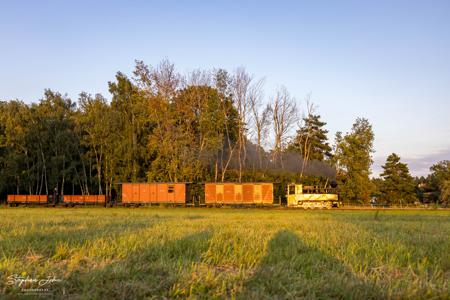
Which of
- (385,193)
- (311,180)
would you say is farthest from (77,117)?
(385,193)

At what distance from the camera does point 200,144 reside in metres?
44.5

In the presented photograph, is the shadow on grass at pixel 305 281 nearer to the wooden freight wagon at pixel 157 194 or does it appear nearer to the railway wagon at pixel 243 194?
the railway wagon at pixel 243 194

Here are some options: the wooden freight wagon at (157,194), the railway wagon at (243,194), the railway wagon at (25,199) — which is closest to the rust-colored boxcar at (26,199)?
the railway wagon at (25,199)

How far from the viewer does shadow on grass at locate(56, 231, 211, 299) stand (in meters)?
3.30

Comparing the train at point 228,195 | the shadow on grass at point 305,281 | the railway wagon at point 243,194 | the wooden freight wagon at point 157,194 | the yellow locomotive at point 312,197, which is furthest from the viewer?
the wooden freight wagon at point 157,194

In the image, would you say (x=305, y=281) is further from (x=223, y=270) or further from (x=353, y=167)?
(x=353, y=167)

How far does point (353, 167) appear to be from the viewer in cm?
5056

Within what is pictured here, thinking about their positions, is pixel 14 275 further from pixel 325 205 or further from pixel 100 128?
pixel 100 128

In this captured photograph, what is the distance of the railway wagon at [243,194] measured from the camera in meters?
40.8

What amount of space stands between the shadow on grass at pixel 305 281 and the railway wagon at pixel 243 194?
36147mm

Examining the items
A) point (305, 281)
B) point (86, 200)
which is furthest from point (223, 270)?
point (86, 200)

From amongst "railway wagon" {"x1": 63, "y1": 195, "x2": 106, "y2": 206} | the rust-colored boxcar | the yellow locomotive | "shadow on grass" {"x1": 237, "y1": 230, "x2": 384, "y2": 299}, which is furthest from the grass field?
the rust-colored boxcar

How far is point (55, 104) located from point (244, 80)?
28.4 meters

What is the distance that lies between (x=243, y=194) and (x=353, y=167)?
17.8m
